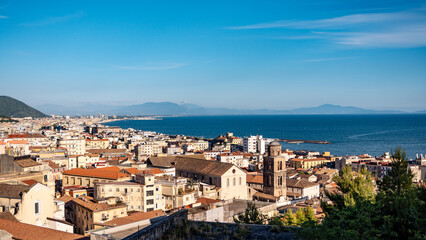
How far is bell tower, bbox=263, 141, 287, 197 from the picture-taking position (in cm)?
4459

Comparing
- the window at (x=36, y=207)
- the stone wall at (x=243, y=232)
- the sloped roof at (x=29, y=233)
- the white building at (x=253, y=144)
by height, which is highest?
the stone wall at (x=243, y=232)

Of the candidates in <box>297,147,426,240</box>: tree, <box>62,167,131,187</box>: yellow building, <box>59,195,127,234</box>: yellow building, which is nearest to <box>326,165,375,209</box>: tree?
<box>297,147,426,240</box>: tree

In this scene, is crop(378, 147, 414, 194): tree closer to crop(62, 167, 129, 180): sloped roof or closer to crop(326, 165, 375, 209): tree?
crop(326, 165, 375, 209): tree

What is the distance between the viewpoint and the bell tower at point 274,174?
44.6 meters

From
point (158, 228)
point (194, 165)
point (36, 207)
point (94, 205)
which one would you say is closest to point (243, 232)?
point (158, 228)

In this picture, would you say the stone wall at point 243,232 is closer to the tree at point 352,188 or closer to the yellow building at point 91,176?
the tree at point 352,188

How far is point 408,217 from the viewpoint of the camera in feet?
27.3

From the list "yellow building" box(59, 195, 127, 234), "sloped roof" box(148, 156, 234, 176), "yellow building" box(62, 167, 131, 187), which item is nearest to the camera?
"yellow building" box(59, 195, 127, 234)

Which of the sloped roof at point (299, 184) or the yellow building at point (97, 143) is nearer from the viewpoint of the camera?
the sloped roof at point (299, 184)

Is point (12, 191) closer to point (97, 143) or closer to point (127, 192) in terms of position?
point (127, 192)

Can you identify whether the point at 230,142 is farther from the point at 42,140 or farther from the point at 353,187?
the point at 353,187

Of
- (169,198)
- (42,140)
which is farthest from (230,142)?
(169,198)

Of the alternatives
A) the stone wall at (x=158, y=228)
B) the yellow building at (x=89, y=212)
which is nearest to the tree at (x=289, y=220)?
the stone wall at (x=158, y=228)

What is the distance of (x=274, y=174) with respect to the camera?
44500 mm
